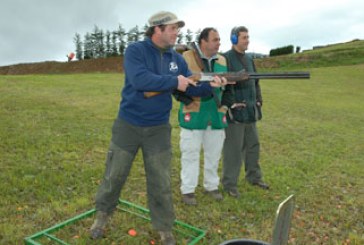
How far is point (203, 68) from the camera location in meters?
5.71

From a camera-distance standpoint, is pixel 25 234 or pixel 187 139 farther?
pixel 187 139

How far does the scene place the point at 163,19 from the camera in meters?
4.25

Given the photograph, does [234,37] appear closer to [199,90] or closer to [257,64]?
[199,90]

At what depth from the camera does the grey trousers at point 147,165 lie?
4465 mm

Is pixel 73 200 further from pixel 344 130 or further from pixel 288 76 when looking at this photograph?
pixel 344 130

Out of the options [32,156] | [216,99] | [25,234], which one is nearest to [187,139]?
[216,99]

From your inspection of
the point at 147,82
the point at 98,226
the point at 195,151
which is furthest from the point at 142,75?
the point at 195,151

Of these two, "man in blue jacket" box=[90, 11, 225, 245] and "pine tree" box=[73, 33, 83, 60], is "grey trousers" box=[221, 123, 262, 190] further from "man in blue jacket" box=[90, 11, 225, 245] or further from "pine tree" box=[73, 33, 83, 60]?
"pine tree" box=[73, 33, 83, 60]

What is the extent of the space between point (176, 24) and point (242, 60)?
2183 mm

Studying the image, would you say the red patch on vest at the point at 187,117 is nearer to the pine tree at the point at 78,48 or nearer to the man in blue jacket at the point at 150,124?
the man in blue jacket at the point at 150,124

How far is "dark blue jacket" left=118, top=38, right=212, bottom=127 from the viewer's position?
13.2ft

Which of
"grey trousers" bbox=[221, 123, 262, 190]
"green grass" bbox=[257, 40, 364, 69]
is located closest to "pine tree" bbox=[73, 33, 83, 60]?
"green grass" bbox=[257, 40, 364, 69]

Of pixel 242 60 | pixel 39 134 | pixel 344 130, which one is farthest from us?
pixel 344 130

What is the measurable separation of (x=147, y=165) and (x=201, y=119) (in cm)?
149
